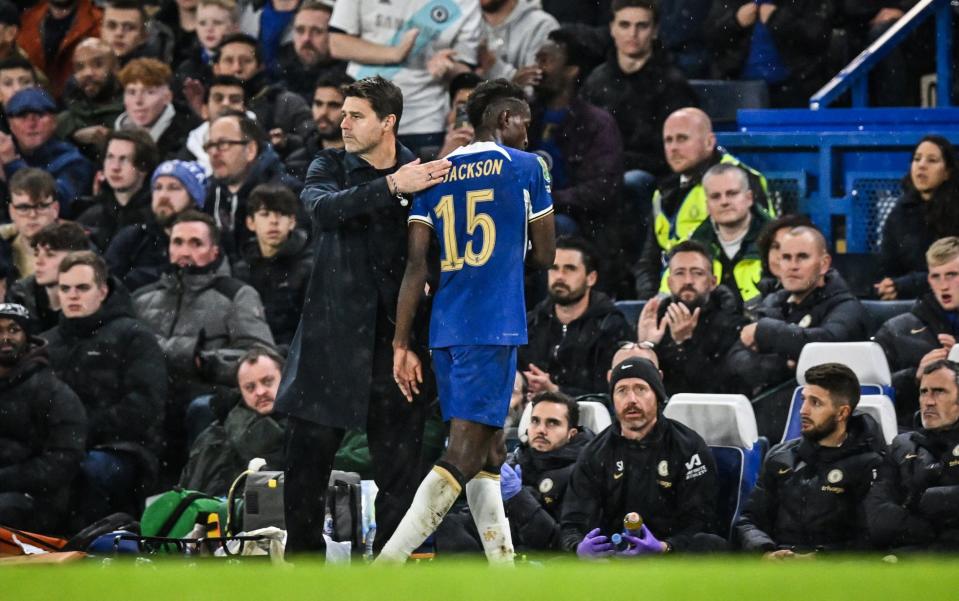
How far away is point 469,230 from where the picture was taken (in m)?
8.35

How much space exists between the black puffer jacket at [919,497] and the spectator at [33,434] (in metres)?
4.82

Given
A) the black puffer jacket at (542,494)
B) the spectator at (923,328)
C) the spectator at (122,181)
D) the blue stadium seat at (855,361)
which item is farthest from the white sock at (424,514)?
the spectator at (122,181)

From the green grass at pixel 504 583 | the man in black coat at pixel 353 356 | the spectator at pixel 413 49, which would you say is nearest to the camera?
the green grass at pixel 504 583

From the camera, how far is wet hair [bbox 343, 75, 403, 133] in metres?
8.56

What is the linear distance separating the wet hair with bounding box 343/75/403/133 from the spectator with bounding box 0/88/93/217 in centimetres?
730

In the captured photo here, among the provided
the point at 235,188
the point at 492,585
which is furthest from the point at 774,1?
the point at 492,585

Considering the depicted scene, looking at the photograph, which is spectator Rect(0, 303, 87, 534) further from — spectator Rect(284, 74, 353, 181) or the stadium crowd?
spectator Rect(284, 74, 353, 181)

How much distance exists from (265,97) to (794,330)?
5.67 m

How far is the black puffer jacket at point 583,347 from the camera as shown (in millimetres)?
11906

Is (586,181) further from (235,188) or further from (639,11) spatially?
(235,188)

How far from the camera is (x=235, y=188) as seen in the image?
14320mm

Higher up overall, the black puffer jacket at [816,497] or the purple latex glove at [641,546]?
the black puffer jacket at [816,497]

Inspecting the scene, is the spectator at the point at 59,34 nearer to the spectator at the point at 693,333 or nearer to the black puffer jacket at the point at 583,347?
the black puffer jacket at the point at 583,347

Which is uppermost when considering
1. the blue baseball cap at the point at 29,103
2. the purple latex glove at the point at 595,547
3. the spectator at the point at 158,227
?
the blue baseball cap at the point at 29,103
